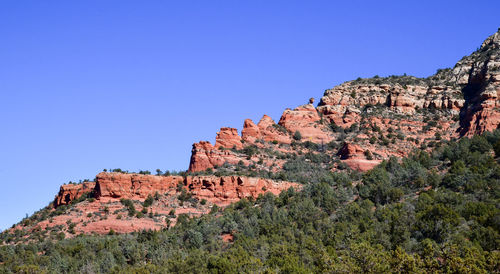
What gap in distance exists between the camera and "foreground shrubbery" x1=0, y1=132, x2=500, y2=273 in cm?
4778

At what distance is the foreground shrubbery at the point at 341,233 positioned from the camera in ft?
157

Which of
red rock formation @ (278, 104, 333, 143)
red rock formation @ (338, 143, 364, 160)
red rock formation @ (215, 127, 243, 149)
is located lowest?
red rock formation @ (338, 143, 364, 160)

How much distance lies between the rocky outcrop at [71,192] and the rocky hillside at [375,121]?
52.7ft

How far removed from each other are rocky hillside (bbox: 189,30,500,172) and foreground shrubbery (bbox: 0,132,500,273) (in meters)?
11.9

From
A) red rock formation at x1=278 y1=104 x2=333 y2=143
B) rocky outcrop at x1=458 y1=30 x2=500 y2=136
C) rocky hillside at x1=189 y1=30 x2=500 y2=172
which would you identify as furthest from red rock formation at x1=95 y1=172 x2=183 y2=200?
rocky outcrop at x1=458 y1=30 x2=500 y2=136

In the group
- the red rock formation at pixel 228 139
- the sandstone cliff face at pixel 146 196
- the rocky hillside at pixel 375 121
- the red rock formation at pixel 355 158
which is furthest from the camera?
the red rock formation at pixel 228 139

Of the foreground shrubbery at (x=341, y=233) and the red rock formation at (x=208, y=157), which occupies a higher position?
the red rock formation at (x=208, y=157)

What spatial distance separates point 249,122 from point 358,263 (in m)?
62.8

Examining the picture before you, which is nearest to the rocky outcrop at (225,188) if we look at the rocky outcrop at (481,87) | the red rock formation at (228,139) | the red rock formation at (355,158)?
the red rock formation at (228,139)

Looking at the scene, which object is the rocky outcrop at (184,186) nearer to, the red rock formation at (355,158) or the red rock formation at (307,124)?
the red rock formation at (355,158)

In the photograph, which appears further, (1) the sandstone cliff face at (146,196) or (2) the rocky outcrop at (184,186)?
(2) the rocky outcrop at (184,186)

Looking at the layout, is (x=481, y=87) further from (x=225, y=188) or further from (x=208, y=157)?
(x=225, y=188)

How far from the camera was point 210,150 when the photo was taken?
9531 centimetres

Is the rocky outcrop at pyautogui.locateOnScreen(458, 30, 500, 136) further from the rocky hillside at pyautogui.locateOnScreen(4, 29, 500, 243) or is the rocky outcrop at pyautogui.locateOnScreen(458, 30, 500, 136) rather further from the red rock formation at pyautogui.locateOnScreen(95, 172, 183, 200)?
the red rock formation at pyautogui.locateOnScreen(95, 172, 183, 200)
